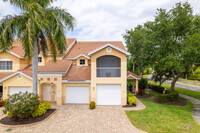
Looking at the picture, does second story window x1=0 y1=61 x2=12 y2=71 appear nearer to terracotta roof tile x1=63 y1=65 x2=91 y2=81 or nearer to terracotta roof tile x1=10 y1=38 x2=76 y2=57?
terracotta roof tile x1=10 y1=38 x2=76 y2=57

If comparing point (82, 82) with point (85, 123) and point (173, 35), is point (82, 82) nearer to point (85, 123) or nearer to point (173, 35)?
point (85, 123)

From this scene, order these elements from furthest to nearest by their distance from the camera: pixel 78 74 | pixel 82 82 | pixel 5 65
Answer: pixel 5 65, pixel 78 74, pixel 82 82

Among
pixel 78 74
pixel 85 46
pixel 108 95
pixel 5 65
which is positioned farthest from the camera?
pixel 85 46

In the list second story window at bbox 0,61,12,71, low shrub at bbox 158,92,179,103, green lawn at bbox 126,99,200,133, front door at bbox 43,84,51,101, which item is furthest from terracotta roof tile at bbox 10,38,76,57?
low shrub at bbox 158,92,179,103

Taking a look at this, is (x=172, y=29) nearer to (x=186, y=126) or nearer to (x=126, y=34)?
(x=186, y=126)

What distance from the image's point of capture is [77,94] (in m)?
14.5

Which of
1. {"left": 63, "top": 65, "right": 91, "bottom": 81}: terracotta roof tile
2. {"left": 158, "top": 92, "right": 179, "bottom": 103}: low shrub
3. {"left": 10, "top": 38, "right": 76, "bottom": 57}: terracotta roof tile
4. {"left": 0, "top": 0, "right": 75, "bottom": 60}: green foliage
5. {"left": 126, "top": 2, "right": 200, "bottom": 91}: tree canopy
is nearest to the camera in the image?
{"left": 0, "top": 0, "right": 75, "bottom": 60}: green foliage

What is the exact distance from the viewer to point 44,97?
1533 cm

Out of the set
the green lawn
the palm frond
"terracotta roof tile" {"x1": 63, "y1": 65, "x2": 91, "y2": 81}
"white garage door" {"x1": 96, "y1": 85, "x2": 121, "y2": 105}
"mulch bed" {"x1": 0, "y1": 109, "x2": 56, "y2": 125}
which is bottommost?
the green lawn

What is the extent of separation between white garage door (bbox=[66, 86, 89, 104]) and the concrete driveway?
216cm

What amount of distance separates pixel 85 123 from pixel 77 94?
5.33 meters

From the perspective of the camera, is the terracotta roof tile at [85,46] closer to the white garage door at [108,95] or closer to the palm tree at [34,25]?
the palm tree at [34,25]

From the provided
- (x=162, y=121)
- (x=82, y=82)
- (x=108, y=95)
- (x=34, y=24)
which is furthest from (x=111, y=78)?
(x=34, y=24)

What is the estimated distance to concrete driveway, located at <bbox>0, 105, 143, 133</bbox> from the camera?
8484 mm
